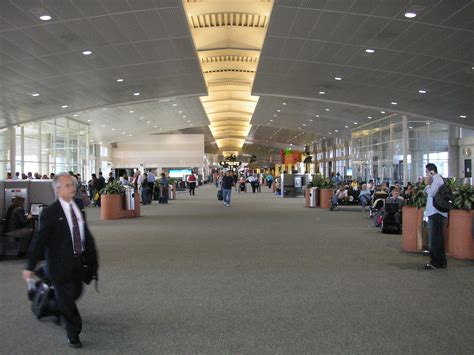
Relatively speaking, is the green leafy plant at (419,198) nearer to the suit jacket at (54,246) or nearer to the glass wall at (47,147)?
the suit jacket at (54,246)

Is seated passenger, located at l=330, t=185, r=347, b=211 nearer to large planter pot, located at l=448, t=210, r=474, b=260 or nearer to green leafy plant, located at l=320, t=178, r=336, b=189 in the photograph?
green leafy plant, located at l=320, t=178, r=336, b=189

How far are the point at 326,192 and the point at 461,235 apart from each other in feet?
47.2

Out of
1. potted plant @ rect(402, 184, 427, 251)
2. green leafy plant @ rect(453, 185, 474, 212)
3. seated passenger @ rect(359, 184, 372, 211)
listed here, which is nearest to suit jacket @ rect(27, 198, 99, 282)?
green leafy plant @ rect(453, 185, 474, 212)

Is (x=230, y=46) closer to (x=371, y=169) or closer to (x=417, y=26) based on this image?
(x=417, y=26)

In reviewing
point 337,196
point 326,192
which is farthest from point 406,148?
point 337,196

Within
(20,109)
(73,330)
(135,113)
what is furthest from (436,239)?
(135,113)

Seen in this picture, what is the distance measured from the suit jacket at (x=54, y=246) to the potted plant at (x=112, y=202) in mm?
13205

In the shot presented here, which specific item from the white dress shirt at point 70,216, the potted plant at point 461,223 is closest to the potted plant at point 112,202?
the potted plant at point 461,223

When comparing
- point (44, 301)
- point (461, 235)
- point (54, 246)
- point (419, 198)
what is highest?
point (419, 198)

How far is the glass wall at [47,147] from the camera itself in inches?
1340

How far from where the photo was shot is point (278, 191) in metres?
39.2

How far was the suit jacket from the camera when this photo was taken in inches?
176

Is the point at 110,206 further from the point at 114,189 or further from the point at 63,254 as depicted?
the point at 63,254

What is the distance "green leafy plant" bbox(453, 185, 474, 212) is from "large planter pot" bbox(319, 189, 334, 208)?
14.0m
